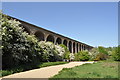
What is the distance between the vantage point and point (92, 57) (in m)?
58.2

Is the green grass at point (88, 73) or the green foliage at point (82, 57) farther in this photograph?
the green foliage at point (82, 57)

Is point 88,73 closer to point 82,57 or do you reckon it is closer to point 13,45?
point 13,45

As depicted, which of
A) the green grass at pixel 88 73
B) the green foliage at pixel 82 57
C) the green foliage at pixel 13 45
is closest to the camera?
the green grass at pixel 88 73

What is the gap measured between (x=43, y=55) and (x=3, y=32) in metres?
13.1

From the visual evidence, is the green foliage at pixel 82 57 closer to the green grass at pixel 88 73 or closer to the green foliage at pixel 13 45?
the green foliage at pixel 13 45

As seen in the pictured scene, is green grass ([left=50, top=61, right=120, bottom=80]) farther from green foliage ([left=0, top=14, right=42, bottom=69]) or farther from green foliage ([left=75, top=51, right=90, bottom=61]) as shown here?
green foliage ([left=75, top=51, right=90, bottom=61])

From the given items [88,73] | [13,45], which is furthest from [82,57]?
[88,73]

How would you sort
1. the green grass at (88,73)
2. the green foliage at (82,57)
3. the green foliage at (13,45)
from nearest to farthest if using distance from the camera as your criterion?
the green grass at (88,73), the green foliage at (13,45), the green foliage at (82,57)

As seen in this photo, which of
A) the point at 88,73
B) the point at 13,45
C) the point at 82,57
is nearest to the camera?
the point at 88,73

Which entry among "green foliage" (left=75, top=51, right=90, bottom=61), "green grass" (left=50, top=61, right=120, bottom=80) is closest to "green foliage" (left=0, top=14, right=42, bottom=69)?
"green grass" (left=50, top=61, right=120, bottom=80)

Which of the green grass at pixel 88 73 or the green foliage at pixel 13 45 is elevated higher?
the green foliage at pixel 13 45

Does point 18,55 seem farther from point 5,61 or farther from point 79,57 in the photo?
point 79,57

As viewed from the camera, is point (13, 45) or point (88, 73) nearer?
point (88, 73)

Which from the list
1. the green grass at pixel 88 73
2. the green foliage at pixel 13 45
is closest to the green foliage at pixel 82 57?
the green foliage at pixel 13 45
